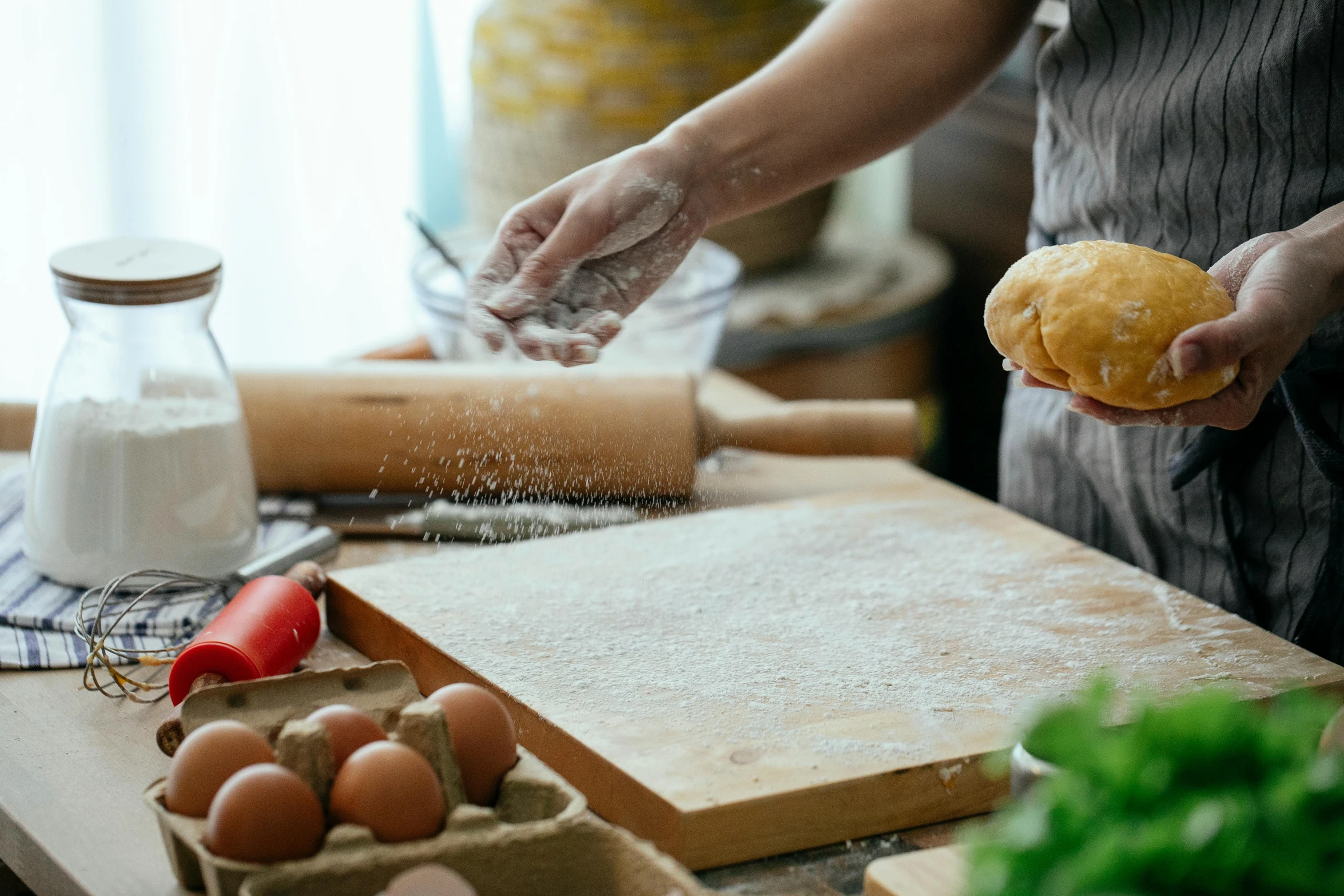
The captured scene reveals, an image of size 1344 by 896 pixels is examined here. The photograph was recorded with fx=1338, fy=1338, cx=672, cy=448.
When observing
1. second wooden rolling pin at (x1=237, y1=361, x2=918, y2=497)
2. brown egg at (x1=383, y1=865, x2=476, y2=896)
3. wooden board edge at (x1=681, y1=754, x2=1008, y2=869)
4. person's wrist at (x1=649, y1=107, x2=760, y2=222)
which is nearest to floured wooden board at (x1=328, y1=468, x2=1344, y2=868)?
wooden board edge at (x1=681, y1=754, x2=1008, y2=869)

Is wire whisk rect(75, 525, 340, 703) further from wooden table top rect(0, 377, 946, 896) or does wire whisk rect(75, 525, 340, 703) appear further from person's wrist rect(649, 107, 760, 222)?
person's wrist rect(649, 107, 760, 222)

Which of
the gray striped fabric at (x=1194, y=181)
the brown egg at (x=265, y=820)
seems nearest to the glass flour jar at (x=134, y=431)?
the brown egg at (x=265, y=820)

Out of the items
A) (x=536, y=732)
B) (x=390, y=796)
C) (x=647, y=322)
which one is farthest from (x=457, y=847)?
(x=647, y=322)

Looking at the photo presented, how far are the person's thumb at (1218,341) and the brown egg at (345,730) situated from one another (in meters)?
0.59

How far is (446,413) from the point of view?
58.6 inches

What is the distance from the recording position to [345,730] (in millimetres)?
815

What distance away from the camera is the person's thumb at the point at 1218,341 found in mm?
902

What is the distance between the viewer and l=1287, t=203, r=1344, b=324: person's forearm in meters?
0.95

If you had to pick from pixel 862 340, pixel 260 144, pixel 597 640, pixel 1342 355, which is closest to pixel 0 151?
pixel 260 144

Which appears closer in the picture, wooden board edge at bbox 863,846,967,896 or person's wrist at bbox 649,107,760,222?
wooden board edge at bbox 863,846,967,896

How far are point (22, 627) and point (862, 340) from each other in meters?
1.58

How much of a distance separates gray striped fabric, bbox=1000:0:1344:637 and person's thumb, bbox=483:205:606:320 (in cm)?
49

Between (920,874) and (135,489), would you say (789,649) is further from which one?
(135,489)

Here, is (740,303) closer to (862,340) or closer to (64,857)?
(862,340)
